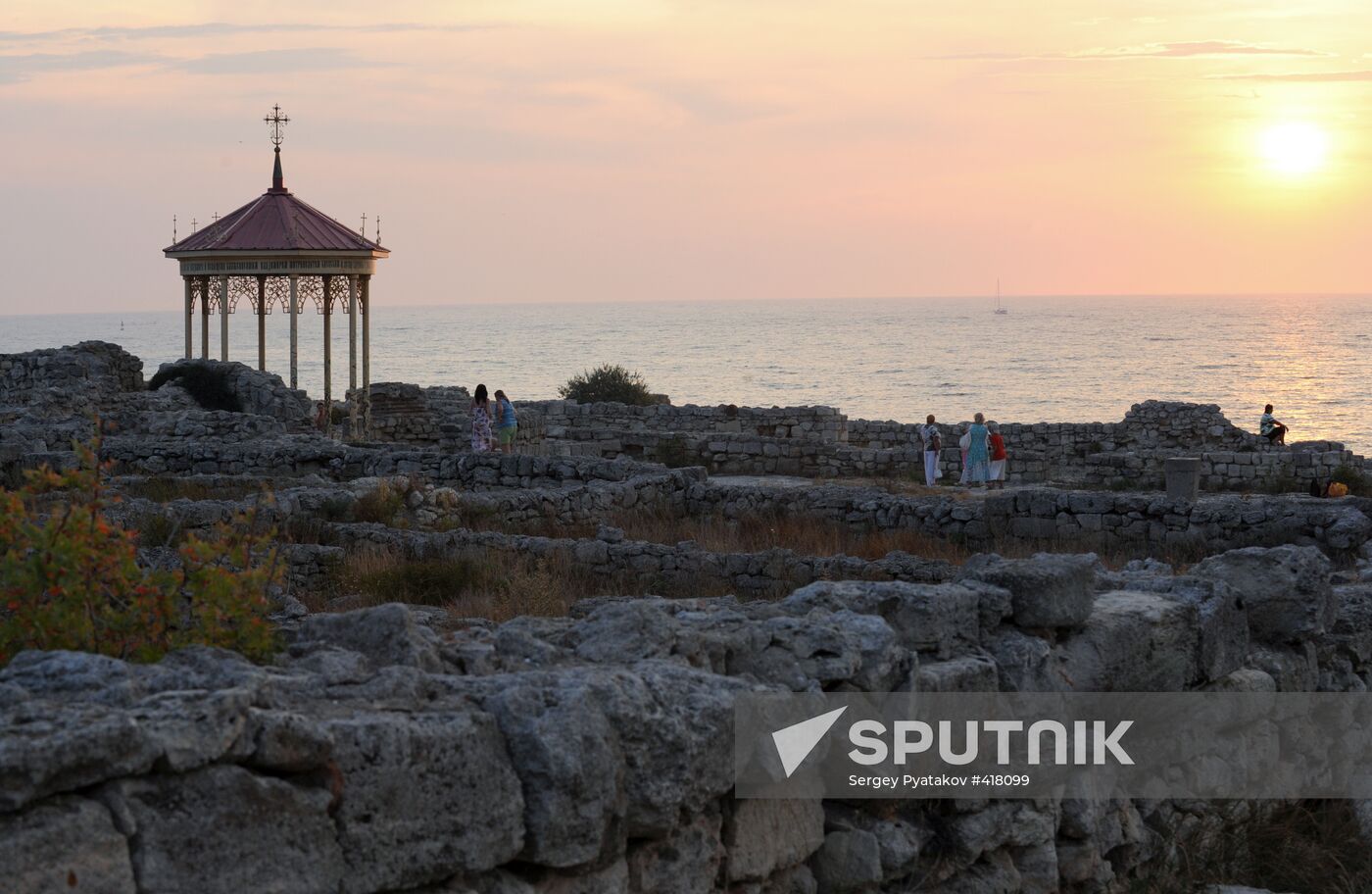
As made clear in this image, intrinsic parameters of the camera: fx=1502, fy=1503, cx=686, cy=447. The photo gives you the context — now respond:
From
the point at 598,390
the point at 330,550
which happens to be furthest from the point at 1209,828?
the point at 598,390

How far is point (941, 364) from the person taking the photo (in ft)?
361

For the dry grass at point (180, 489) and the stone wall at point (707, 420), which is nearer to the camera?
the dry grass at point (180, 489)

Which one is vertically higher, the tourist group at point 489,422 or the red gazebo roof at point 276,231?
the red gazebo roof at point 276,231

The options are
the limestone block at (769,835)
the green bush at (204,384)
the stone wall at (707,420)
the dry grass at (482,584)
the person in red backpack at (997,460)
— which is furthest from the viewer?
the stone wall at (707,420)

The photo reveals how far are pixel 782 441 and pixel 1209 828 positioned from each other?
752 inches

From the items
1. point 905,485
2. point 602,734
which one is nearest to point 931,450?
point 905,485

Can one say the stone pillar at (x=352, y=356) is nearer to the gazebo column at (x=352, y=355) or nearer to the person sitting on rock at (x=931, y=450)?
the gazebo column at (x=352, y=355)

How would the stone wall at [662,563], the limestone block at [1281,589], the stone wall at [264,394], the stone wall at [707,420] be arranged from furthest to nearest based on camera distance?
the stone wall at [707,420]
the stone wall at [264,394]
the stone wall at [662,563]
the limestone block at [1281,589]

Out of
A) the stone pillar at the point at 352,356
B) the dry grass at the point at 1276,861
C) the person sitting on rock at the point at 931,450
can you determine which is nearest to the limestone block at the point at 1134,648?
the dry grass at the point at 1276,861

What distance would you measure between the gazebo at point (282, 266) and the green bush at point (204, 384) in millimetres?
1615

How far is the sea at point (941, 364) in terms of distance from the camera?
77.1 metres

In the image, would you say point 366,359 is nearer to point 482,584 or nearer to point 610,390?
point 610,390

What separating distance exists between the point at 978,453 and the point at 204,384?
13.7 metres

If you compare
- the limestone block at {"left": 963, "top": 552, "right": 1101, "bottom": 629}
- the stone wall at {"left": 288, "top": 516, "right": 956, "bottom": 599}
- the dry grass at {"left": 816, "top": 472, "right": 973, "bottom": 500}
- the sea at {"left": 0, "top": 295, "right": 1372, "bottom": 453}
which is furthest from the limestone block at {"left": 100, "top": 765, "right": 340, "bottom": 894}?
the sea at {"left": 0, "top": 295, "right": 1372, "bottom": 453}
